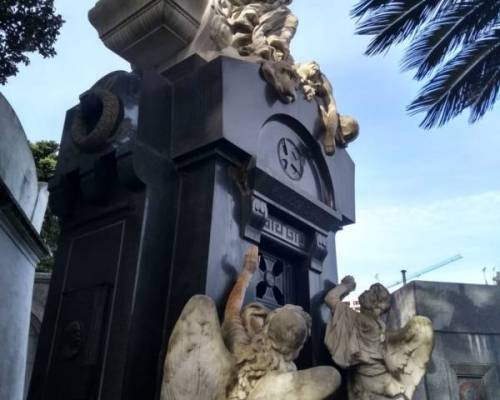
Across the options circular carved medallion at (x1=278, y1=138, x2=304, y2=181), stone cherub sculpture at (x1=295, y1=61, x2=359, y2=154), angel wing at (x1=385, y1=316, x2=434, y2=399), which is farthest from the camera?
stone cherub sculpture at (x1=295, y1=61, x2=359, y2=154)

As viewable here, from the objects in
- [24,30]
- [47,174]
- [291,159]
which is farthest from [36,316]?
[291,159]

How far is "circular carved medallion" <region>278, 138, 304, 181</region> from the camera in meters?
4.36

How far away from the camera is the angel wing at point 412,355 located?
3.53 meters

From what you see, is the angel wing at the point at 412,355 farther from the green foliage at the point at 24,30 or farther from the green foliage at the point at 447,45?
the green foliage at the point at 24,30

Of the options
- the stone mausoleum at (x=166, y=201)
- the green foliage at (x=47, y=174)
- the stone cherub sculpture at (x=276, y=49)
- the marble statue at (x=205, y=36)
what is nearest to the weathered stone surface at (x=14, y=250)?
the marble statue at (x=205, y=36)

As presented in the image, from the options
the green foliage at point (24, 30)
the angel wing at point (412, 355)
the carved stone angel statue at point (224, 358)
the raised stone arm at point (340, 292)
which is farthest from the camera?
the green foliage at point (24, 30)

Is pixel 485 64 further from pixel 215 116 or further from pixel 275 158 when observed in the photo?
pixel 215 116

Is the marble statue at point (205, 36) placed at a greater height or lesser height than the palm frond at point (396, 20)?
lesser

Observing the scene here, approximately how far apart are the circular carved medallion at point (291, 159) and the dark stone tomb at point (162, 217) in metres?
0.01

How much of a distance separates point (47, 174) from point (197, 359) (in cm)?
1494

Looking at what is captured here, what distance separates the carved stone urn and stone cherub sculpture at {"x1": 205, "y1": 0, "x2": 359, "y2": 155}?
0.23 metres

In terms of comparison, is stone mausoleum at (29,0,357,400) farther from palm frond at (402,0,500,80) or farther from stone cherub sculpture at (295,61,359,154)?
palm frond at (402,0,500,80)

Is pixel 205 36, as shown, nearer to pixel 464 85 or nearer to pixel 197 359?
pixel 197 359

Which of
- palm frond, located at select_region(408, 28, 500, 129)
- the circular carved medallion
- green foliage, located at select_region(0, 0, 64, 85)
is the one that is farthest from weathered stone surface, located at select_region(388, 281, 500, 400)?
green foliage, located at select_region(0, 0, 64, 85)
